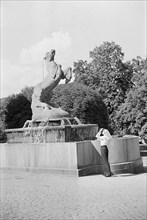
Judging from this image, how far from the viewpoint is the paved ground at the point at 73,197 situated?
21.9 feet

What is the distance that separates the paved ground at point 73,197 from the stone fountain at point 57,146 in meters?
0.81

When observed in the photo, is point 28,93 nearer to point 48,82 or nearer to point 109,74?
point 109,74

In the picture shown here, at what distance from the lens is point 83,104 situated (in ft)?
108

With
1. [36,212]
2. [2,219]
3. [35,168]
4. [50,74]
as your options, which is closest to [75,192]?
[36,212]

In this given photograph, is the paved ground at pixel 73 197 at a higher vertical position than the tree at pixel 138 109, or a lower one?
lower

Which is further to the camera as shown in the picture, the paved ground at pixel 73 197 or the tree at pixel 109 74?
the tree at pixel 109 74

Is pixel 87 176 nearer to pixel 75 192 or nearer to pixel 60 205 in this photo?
pixel 75 192

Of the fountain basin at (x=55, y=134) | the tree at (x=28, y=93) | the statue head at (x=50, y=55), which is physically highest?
the tree at (x=28, y=93)

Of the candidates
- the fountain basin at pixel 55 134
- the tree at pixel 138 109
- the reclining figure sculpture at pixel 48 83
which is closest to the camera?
the fountain basin at pixel 55 134

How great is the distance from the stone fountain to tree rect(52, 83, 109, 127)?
17.0m

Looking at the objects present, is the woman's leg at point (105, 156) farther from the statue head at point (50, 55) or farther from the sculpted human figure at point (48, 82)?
the statue head at point (50, 55)

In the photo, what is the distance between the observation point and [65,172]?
12023mm

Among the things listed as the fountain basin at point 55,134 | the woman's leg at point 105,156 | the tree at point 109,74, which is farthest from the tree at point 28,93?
the woman's leg at point 105,156

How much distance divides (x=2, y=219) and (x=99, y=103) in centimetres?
2831
